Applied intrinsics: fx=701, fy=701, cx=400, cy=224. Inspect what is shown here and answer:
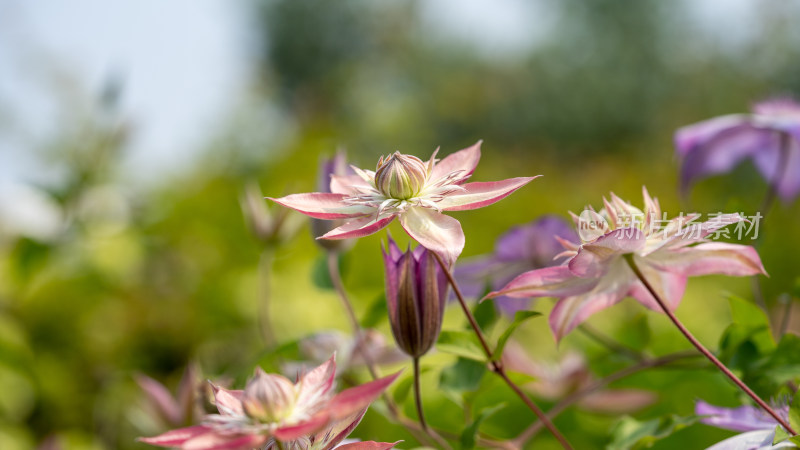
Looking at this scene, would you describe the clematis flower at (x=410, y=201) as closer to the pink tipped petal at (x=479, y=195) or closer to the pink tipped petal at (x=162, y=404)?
the pink tipped petal at (x=479, y=195)

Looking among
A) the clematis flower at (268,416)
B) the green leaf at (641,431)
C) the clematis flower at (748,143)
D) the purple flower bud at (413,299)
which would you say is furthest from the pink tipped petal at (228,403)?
the clematis flower at (748,143)

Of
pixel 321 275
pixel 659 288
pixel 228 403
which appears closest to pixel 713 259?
pixel 659 288

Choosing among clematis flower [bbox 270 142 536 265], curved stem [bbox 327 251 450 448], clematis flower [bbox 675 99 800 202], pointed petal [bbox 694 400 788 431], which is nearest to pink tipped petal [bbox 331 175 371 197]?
clematis flower [bbox 270 142 536 265]

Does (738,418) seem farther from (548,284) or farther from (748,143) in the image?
(748,143)

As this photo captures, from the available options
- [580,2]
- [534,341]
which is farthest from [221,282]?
[580,2]

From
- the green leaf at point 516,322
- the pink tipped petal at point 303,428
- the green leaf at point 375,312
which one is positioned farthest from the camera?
the green leaf at point 375,312

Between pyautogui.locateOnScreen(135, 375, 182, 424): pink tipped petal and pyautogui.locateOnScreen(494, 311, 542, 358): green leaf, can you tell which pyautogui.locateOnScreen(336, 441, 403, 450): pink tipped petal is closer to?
pyautogui.locateOnScreen(494, 311, 542, 358): green leaf

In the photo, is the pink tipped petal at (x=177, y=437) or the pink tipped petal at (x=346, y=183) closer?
the pink tipped petal at (x=177, y=437)
